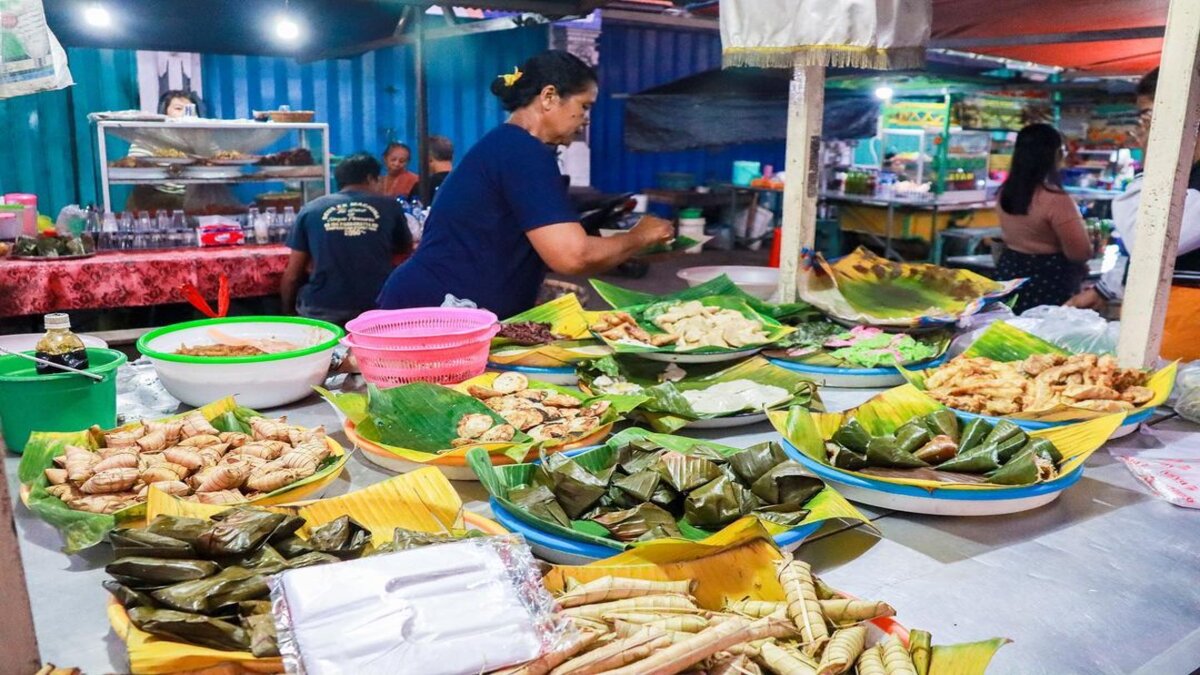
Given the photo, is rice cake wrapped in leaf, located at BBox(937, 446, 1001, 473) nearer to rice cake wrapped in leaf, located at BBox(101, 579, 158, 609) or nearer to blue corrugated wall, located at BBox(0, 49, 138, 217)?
rice cake wrapped in leaf, located at BBox(101, 579, 158, 609)

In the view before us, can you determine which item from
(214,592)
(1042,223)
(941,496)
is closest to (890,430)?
(941,496)

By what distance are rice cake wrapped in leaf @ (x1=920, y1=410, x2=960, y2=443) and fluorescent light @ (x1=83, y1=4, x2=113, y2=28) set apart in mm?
6960

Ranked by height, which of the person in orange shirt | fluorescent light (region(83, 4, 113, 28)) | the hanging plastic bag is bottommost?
the person in orange shirt

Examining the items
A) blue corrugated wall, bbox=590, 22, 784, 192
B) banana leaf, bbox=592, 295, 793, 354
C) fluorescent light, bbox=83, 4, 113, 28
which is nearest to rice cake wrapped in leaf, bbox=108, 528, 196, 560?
banana leaf, bbox=592, 295, 793, 354

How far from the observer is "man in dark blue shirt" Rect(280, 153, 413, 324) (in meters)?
5.33

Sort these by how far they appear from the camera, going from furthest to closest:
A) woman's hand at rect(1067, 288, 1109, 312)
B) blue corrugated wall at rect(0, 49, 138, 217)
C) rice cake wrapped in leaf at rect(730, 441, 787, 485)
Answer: blue corrugated wall at rect(0, 49, 138, 217), woman's hand at rect(1067, 288, 1109, 312), rice cake wrapped in leaf at rect(730, 441, 787, 485)

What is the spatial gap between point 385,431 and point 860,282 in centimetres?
212

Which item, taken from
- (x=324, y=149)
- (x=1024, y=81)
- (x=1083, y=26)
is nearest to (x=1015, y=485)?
(x=1083, y=26)

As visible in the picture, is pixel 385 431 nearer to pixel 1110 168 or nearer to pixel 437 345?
pixel 437 345

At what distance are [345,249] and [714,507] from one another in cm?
424

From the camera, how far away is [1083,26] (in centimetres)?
545

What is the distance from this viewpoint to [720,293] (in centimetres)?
331

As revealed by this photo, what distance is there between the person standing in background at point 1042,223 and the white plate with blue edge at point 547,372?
3637mm

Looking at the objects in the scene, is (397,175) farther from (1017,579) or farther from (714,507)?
(1017,579)
